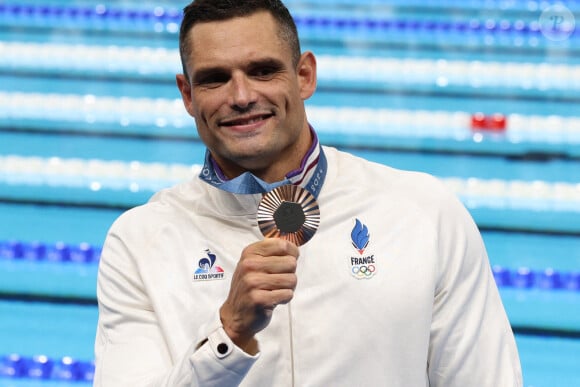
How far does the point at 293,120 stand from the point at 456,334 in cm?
41

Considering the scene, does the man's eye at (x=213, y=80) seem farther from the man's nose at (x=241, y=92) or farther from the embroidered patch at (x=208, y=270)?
the embroidered patch at (x=208, y=270)

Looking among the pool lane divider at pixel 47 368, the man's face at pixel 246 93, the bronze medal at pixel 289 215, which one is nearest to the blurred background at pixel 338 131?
the pool lane divider at pixel 47 368

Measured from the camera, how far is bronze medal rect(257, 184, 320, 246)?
3.74 ft

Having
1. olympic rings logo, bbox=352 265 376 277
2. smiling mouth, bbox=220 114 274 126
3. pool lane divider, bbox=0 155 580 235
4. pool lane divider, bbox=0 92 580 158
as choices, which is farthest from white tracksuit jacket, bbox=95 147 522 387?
pool lane divider, bbox=0 92 580 158

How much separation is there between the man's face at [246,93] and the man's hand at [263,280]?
26 cm

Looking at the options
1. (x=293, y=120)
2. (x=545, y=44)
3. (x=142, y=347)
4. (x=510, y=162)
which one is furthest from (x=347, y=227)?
(x=545, y=44)

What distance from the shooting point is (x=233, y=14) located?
1344 millimetres

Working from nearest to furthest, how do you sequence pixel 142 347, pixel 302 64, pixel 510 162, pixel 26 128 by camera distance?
pixel 142 347 < pixel 302 64 < pixel 510 162 < pixel 26 128

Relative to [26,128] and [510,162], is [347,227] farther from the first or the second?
[26,128]

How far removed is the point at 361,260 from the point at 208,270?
9.2 inches

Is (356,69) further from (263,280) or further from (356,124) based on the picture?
(263,280)

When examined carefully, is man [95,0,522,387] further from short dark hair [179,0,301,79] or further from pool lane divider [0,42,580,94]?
pool lane divider [0,42,580,94]

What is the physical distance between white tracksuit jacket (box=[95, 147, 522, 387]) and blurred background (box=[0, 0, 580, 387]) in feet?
6.26

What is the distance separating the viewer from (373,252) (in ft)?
4.45
